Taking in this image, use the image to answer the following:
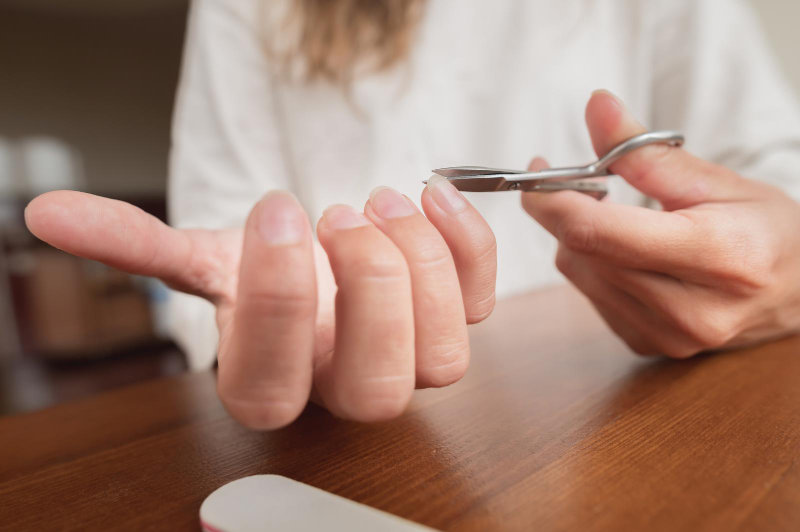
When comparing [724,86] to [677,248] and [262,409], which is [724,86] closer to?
[677,248]

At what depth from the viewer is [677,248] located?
0.87 feet

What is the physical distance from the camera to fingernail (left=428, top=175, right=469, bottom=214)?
21 cm

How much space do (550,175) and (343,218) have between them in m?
0.12

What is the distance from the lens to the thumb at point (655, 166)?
284mm

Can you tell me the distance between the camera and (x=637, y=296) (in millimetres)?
309

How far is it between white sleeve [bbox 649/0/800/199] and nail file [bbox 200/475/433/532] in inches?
22.3

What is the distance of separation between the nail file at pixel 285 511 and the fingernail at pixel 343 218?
0.30 feet

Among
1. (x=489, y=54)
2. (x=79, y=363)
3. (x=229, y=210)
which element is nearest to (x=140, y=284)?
(x=79, y=363)

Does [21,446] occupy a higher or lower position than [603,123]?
lower

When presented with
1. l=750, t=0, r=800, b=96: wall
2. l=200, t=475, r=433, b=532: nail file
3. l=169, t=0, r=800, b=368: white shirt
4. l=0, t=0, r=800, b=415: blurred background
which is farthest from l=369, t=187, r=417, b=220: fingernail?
l=0, t=0, r=800, b=415: blurred background

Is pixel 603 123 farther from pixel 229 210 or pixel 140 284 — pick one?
pixel 140 284

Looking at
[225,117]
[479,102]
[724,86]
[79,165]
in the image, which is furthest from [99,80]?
[724,86]

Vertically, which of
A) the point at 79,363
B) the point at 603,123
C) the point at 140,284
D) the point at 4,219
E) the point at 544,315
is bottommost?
the point at 79,363

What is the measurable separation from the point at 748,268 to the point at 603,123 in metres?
0.11
